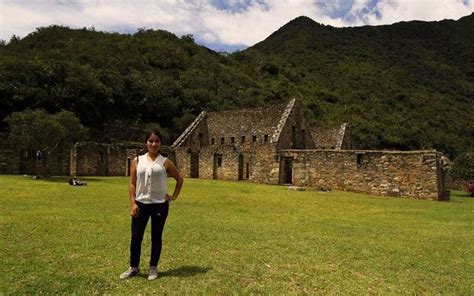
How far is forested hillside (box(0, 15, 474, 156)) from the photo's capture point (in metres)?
45.7

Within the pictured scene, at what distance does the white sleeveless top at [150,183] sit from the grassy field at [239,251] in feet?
3.87

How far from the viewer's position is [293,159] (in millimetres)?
25953

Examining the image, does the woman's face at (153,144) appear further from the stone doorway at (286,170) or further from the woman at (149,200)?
the stone doorway at (286,170)

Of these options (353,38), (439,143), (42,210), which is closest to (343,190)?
(42,210)

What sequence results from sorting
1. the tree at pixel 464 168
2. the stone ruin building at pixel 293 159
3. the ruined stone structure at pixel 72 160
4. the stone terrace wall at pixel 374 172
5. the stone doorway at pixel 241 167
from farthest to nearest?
the tree at pixel 464 168, the stone doorway at pixel 241 167, the ruined stone structure at pixel 72 160, the stone ruin building at pixel 293 159, the stone terrace wall at pixel 374 172

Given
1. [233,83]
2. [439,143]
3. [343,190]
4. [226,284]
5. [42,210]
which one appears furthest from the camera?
[233,83]

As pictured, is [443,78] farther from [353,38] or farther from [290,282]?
[290,282]

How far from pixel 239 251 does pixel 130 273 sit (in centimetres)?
235

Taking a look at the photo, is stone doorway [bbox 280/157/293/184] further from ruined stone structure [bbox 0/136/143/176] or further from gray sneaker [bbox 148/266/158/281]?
gray sneaker [bbox 148/266/158/281]

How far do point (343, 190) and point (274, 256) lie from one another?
1651 centimetres

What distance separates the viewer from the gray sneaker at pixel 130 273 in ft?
19.8

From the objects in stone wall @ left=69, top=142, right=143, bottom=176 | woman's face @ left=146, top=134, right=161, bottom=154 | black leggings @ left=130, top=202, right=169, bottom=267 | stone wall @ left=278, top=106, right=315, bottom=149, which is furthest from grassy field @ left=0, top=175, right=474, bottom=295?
stone wall @ left=278, top=106, right=315, bottom=149

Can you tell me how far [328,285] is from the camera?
19.9ft

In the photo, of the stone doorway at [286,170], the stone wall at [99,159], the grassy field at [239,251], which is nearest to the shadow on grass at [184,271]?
the grassy field at [239,251]
